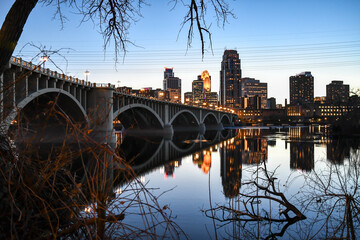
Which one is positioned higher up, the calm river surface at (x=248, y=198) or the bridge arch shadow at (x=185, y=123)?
the bridge arch shadow at (x=185, y=123)

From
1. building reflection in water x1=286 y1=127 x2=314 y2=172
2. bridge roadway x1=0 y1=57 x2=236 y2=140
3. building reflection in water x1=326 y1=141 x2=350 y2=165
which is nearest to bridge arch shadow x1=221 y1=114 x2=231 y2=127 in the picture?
bridge roadway x1=0 y1=57 x2=236 y2=140

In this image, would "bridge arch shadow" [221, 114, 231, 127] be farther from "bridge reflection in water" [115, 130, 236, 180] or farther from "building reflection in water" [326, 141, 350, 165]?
"building reflection in water" [326, 141, 350, 165]

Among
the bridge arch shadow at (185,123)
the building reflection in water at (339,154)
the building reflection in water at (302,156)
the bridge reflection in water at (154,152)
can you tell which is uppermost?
the bridge arch shadow at (185,123)

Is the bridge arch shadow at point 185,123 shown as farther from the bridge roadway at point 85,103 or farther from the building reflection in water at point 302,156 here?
the building reflection in water at point 302,156

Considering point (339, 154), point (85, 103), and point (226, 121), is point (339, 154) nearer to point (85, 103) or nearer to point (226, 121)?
point (85, 103)

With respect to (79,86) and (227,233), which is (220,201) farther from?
(79,86)

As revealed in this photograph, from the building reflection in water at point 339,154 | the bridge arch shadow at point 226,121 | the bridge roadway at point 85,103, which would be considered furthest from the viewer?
the bridge arch shadow at point 226,121

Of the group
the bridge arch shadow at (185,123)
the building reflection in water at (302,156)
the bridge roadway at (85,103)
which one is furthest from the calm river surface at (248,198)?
the bridge arch shadow at (185,123)

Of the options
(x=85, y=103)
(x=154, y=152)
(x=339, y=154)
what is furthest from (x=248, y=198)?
(x=85, y=103)

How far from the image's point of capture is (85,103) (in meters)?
39.8

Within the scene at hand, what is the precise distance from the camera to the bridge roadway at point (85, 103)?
3.12 metres

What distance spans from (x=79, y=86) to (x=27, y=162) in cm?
3728

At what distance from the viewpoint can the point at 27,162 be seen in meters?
2.80

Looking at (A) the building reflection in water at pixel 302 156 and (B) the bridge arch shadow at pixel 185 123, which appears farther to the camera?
(B) the bridge arch shadow at pixel 185 123
